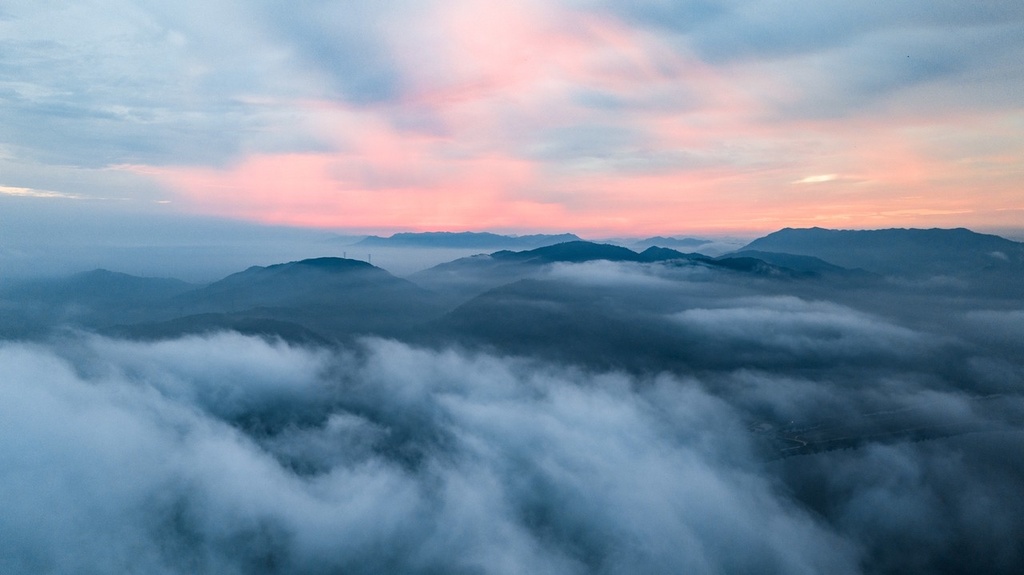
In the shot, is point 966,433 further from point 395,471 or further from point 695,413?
point 395,471

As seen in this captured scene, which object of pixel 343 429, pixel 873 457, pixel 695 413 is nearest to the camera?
pixel 873 457

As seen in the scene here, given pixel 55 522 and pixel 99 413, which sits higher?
pixel 99 413

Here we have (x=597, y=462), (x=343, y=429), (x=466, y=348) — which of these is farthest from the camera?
(x=466, y=348)

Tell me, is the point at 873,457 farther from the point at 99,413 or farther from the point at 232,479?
the point at 99,413

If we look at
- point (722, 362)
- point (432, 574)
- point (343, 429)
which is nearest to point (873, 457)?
point (722, 362)

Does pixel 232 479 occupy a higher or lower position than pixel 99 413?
lower

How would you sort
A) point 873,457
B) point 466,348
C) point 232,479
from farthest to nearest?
1. point 466,348
2. point 873,457
3. point 232,479

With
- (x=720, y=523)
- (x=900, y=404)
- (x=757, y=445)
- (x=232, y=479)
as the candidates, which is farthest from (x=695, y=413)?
(x=232, y=479)

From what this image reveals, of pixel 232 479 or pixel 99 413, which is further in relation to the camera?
pixel 99 413

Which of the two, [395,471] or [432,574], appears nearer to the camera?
[432,574]
